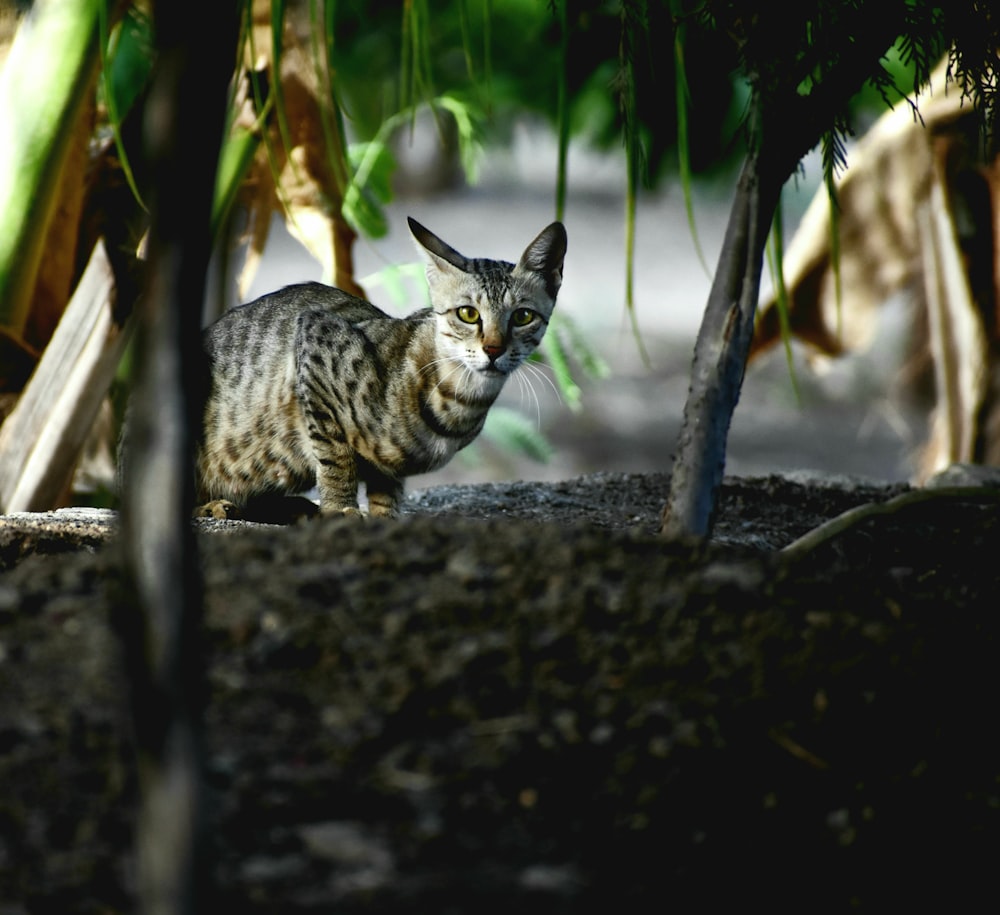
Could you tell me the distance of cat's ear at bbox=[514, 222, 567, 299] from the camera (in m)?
3.37

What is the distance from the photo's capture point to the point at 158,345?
1000 millimetres

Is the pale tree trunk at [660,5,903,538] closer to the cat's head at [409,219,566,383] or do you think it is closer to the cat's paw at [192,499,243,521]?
the cat's head at [409,219,566,383]

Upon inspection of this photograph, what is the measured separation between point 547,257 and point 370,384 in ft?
2.00

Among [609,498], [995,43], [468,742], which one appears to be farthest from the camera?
[609,498]

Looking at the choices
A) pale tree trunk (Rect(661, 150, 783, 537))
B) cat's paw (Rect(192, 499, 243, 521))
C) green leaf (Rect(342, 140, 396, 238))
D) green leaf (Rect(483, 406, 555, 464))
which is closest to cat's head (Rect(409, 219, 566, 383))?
green leaf (Rect(342, 140, 396, 238))

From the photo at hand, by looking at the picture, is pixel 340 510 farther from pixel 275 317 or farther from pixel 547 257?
pixel 547 257

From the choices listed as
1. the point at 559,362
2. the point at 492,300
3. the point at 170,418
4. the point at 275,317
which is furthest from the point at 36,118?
the point at 170,418

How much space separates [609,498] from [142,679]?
8.95 feet

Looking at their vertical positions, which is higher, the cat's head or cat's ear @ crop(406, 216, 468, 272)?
cat's ear @ crop(406, 216, 468, 272)

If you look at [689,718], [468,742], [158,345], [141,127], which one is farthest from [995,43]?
[141,127]

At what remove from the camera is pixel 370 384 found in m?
3.40

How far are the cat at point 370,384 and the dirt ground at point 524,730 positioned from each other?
4.51 ft

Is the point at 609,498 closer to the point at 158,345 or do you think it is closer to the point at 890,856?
the point at 890,856

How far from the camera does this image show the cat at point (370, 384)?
3.36m
